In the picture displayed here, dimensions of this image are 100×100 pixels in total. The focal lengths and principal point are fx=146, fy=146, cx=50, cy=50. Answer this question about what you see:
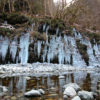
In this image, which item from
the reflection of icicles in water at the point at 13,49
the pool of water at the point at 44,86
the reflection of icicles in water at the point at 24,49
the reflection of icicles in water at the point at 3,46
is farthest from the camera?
the reflection of icicles in water at the point at 24,49

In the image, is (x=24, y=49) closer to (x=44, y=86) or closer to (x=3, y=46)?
(x=3, y=46)

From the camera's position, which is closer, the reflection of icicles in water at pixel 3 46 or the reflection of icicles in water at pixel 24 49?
the reflection of icicles in water at pixel 3 46

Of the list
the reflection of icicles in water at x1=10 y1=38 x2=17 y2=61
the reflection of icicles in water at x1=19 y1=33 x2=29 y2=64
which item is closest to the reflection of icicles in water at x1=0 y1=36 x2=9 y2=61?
the reflection of icicles in water at x1=10 y1=38 x2=17 y2=61

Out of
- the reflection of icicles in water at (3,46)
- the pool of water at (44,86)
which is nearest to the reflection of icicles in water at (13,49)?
the reflection of icicles in water at (3,46)

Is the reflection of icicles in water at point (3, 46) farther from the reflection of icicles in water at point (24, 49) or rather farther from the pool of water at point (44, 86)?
the pool of water at point (44, 86)

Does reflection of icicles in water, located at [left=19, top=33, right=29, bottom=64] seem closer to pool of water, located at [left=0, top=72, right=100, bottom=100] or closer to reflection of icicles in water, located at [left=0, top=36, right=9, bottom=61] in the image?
reflection of icicles in water, located at [left=0, top=36, right=9, bottom=61]

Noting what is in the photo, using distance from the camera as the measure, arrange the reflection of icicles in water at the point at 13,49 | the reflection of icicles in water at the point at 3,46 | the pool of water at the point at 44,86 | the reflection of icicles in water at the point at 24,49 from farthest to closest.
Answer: the reflection of icicles in water at the point at 24,49
the reflection of icicles in water at the point at 13,49
the reflection of icicles in water at the point at 3,46
the pool of water at the point at 44,86

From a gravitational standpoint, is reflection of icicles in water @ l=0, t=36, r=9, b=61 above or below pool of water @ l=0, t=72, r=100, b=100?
above

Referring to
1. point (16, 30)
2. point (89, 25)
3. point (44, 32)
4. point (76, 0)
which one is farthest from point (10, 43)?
point (89, 25)

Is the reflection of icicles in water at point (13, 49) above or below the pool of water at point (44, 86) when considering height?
above

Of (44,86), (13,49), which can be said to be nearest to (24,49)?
(13,49)

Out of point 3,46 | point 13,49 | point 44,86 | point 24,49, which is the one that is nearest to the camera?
point 44,86

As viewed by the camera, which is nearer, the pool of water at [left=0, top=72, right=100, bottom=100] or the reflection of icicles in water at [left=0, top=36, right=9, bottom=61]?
the pool of water at [left=0, top=72, right=100, bottom=100]

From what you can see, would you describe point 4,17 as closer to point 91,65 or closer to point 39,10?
point 39,10
